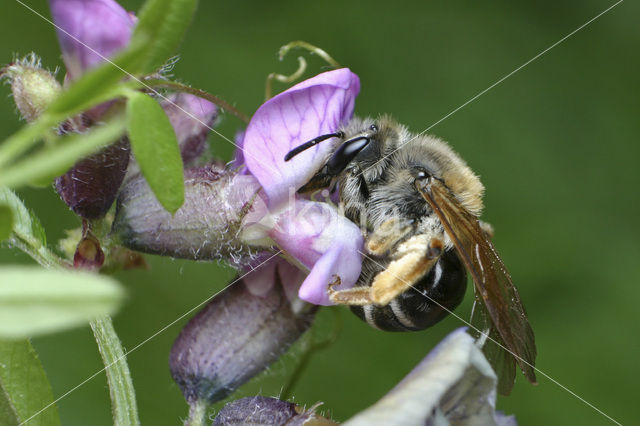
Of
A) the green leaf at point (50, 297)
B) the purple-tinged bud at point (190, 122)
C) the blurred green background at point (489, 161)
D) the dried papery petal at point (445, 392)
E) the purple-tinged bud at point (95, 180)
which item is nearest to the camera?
the green leaf at point (50, 297)

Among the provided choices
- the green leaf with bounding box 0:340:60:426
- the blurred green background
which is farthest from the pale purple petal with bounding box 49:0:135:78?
the blurred green background

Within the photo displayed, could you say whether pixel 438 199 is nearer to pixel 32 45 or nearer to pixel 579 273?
pixel 579 273

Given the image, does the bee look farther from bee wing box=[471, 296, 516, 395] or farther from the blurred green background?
the blurred green background

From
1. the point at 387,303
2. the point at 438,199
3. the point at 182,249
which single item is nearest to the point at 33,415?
the point at 182,249

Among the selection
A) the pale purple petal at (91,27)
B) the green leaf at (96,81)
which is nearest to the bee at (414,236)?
the pale purple petal at (91,27)

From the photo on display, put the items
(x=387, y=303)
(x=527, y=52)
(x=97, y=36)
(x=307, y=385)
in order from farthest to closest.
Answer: (x=527, y=52) < (x=307, y=385) < (x=387, y=303) < (x=97, y=36)

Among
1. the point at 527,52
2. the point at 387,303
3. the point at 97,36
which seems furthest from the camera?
the point at 527,52

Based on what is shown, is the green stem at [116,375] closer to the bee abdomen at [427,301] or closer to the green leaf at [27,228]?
the green leaf at [27,228]

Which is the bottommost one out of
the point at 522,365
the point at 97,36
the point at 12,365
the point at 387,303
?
the point at 522,365
